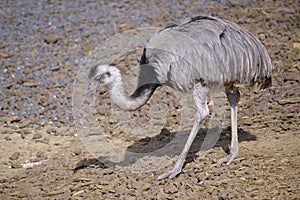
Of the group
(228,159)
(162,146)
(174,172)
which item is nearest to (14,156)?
(162,146)

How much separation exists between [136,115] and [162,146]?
1051 mm

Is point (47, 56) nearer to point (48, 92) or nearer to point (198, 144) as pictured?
point (48, 92)

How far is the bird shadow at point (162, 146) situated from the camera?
6141mm

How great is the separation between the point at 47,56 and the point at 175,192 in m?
4.78

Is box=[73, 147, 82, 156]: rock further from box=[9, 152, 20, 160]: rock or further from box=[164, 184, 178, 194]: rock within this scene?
box=[164, 184, 178, 194]: rock

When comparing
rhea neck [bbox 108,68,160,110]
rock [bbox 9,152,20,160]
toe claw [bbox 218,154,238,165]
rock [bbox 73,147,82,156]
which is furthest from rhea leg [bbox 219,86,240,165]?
rock [bbox 9,152,20,160]

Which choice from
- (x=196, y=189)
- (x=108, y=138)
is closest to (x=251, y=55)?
(x=196, y=189)

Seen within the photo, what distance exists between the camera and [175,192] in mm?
5348

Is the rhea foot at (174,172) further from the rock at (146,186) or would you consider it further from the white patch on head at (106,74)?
the white patch on head at (106,74)

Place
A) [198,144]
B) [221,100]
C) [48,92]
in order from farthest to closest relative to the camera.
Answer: [48,92] → [221,100] → [198,144]

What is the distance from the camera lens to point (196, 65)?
542 cm

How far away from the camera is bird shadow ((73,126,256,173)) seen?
6141 mm

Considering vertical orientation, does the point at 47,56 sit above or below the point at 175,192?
above

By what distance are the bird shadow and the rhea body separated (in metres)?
0.44
